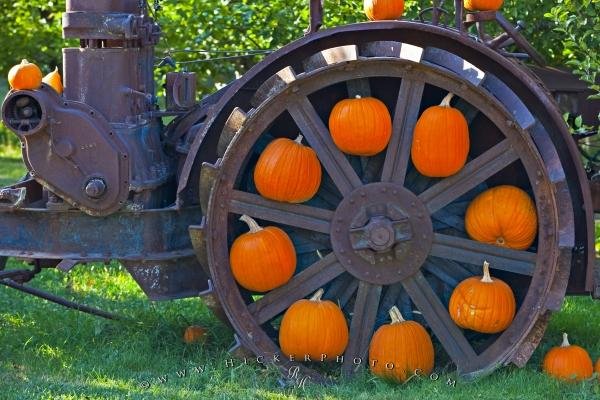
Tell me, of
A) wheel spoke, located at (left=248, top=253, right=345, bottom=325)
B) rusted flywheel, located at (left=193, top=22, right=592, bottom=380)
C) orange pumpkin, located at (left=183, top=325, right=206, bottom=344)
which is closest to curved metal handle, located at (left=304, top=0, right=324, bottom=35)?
rusted flywheel, located at (left=193, top=22, right=592, bottom=380)

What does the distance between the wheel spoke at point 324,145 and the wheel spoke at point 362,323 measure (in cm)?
49

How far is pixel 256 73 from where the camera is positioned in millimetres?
5094

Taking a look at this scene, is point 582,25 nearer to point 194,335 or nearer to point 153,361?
point 194,335

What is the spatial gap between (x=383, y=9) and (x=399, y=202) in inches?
37.3

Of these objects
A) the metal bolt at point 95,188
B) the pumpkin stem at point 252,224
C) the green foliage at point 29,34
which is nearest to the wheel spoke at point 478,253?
the pumpkin stem at point 252,224

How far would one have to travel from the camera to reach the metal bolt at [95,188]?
5.10m

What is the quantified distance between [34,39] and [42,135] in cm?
1013

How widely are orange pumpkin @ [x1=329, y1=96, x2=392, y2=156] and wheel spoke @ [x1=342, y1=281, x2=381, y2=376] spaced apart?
2.16 feet

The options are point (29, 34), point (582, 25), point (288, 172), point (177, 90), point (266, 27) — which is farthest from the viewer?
point (29, 34)

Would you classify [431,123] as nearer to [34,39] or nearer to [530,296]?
[530,296]

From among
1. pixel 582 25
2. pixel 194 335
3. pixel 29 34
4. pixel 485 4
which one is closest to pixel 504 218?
pixel 485 4

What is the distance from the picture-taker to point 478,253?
5012 millimetres

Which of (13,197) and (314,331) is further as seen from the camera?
(13,197)

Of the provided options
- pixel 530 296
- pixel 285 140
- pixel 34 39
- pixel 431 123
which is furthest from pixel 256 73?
pixel 34 39
